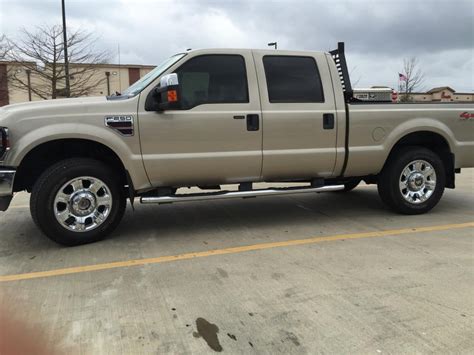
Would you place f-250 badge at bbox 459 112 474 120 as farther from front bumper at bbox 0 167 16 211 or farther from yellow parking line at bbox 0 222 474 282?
front bumper at bbox 0 167 16 211

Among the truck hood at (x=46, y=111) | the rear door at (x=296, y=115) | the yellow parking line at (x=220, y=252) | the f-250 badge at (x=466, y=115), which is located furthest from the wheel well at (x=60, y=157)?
the f-250 badge at (x=466, y=115)

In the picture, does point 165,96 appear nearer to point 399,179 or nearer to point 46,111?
point 46,111

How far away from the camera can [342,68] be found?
5.87 metres

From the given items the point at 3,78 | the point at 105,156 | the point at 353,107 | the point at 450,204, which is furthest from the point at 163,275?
the point at 3,78

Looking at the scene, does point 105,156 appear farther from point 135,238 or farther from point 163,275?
point 163,275

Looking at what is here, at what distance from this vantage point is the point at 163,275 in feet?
12.7

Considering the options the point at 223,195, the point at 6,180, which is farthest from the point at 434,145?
the point at 6,180

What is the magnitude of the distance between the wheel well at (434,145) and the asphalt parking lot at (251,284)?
62 cm

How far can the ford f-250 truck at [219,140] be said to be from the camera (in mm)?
4457

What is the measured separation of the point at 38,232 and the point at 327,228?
332 centimetres

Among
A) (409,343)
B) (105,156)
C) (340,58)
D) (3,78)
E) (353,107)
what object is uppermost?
(3,78)

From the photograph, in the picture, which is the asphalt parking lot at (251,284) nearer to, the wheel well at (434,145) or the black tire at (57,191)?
the black tire at (57,191)

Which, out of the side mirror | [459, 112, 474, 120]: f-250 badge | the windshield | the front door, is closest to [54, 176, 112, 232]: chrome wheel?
the front door

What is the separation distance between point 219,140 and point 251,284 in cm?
180
